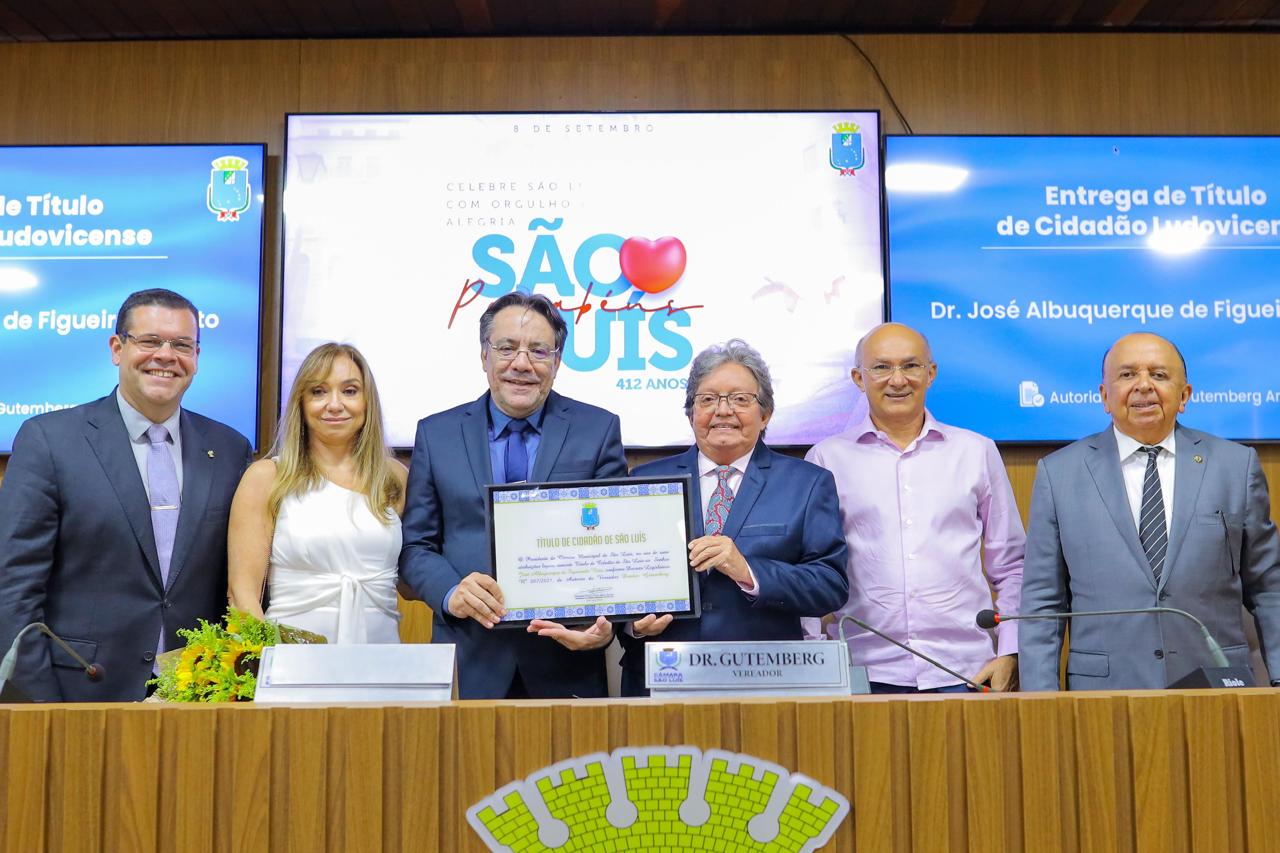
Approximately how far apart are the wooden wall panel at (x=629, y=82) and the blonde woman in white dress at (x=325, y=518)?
5.29 ft

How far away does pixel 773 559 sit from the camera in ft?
7.92

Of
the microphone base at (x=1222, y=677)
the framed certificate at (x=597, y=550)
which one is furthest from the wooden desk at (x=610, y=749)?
the framed certificate at (x=597, y=550)

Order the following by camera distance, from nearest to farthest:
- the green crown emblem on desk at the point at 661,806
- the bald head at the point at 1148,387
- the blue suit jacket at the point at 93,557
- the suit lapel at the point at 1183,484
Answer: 1. the green crown emblem on desk at the point at 661,806
2. the blue suit jacket at the point at 93,557
3. the suit lapel at the point at 1183,484
4. the bald head at the point at 1148,387

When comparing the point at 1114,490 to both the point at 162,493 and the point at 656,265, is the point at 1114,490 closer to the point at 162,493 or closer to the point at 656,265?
the point at 656,265

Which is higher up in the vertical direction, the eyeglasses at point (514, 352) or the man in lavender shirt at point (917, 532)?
the eyeglasses at point (514, 352)

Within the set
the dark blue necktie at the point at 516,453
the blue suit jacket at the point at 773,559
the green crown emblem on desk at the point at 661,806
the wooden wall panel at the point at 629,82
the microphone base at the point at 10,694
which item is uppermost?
the wooden wall panel at the point at 629,82

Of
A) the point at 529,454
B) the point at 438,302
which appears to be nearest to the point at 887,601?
the point at 529,454

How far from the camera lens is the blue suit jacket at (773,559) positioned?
92.0 inches

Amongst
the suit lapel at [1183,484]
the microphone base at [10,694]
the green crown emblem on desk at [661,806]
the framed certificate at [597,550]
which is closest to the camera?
the green crown emblem on desk at [661,806]

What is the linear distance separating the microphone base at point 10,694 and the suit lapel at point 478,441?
0.94m

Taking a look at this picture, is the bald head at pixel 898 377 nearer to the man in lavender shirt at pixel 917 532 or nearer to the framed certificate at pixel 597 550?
the man in lavender shirt at pixel 917 532

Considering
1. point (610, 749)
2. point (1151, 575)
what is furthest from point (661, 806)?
point (1151, 575)

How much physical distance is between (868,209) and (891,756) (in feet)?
8.36

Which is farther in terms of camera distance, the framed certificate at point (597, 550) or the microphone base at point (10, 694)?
the framed certificate at point (597, 550)
